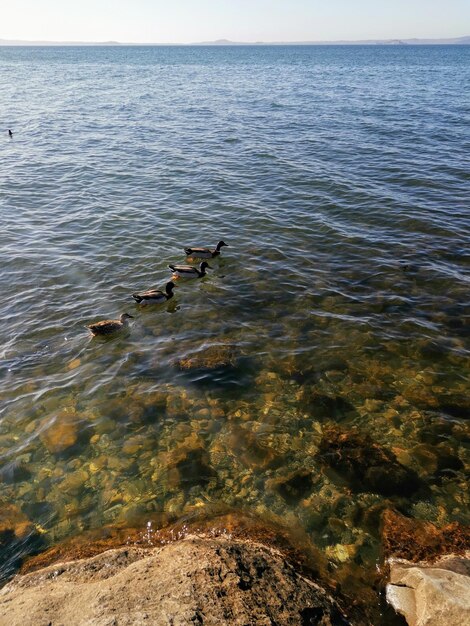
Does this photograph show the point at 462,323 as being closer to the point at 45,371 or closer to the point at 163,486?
the point at 163,486

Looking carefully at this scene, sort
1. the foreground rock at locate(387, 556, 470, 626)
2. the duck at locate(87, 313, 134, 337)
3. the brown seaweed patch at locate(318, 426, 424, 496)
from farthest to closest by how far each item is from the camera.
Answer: the duck at locate(87, 313, 134, 337)
the brown seaweed patch at locate(318, 426, 424, 496)
the foreground rock at locate(387, 556, 470, 626)

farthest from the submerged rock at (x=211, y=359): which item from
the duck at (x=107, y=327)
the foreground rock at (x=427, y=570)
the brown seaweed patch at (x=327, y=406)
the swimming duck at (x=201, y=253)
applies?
the swimming duck at (x=201, y=253)

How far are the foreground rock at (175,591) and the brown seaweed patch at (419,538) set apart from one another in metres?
1.72

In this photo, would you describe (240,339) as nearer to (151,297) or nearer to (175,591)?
(151,297)

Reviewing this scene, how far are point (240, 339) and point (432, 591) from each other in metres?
7.72

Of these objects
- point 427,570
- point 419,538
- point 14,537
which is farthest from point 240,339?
point 427,570

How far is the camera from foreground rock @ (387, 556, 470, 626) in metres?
5.27

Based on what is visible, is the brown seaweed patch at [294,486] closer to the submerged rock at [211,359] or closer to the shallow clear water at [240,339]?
A: the shallow clear water at [240,339]

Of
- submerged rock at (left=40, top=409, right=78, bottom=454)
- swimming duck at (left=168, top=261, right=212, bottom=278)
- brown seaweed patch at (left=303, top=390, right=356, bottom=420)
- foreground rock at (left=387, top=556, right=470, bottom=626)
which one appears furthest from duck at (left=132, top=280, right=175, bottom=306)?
foreground rock at (left=387, top=556, right=470, bottom=626)

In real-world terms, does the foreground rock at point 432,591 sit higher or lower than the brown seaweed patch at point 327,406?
higher

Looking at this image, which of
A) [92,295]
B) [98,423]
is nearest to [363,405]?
[98,423]

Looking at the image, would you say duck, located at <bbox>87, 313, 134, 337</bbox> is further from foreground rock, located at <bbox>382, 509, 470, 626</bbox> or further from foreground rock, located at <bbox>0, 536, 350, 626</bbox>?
foreground rock, located at <bbox>382, 509, 470, 626</bbox>

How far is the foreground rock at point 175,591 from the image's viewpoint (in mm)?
4844

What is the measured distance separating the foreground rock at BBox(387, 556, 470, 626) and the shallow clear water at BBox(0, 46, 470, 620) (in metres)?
0.56
